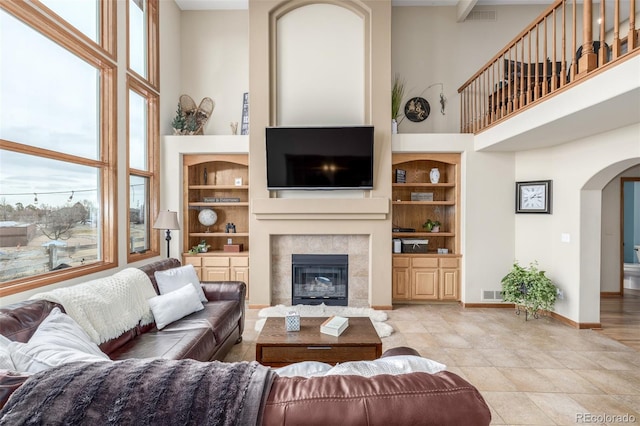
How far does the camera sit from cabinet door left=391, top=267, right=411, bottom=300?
16.1 ft

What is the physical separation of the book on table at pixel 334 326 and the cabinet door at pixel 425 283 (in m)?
2.51

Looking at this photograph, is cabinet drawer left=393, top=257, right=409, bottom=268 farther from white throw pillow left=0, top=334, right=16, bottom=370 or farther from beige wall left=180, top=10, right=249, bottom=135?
white throw pillow left=0, top=334, right=16, bottom=370

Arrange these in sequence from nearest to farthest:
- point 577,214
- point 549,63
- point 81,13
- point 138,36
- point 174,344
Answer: point 174,344 → point 81,13 → point 577,214 → point 138,36 → point 549,63

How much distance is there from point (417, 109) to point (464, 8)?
67.2 inches

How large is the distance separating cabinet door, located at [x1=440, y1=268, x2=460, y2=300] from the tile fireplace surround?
1.20m

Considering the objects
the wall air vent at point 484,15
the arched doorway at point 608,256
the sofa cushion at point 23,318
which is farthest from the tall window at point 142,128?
the arched doorway at point 608,256

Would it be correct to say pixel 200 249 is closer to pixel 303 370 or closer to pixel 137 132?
pixel 137 132

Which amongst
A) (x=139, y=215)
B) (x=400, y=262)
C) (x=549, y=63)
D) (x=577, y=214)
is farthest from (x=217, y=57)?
(x=577, y=214)

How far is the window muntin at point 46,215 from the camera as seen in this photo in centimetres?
251

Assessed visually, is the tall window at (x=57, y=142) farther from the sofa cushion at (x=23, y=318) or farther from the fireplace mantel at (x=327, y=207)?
the fireplace mantel at (x=327, y=207)

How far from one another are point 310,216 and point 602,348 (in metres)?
3.70

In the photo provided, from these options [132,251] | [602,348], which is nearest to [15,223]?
[132,251]

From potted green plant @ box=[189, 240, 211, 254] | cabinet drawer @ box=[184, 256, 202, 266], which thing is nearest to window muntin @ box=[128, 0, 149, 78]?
potted green plant @ box=[189, 240, 211, 254]

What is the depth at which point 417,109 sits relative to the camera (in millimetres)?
5402
